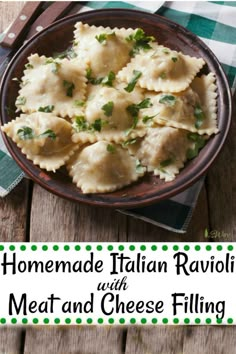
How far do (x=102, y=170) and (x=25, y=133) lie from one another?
1.20 ft

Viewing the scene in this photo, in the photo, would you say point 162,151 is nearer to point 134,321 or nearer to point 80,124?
point 80,124

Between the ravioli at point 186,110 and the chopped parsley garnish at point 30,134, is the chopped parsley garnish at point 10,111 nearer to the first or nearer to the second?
the chopped parsley garnish at point 30,134

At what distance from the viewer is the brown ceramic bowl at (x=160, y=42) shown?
2.42m

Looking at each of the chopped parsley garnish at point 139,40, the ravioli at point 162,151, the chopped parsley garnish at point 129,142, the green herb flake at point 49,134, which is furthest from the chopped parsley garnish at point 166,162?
the chopped parsley garnish at point 139,40

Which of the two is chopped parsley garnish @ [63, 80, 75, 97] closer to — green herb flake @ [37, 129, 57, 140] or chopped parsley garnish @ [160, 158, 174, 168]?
green herb flake @ [37, 129, 57, 140]

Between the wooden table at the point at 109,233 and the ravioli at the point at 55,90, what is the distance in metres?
0.36

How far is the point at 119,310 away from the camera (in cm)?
242

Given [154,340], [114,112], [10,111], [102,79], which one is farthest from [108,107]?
[154,340]

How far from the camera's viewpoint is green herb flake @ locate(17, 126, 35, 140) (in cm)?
253

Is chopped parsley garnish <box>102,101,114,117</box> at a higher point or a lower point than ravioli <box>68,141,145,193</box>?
higher

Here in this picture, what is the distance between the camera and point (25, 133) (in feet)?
8.31

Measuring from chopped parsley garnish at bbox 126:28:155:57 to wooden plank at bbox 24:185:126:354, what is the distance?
2.56 ft

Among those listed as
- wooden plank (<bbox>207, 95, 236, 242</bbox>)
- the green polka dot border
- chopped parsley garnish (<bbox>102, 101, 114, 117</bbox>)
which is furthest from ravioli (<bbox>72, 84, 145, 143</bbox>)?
the green polka dot border

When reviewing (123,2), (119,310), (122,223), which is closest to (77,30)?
(123,2)
